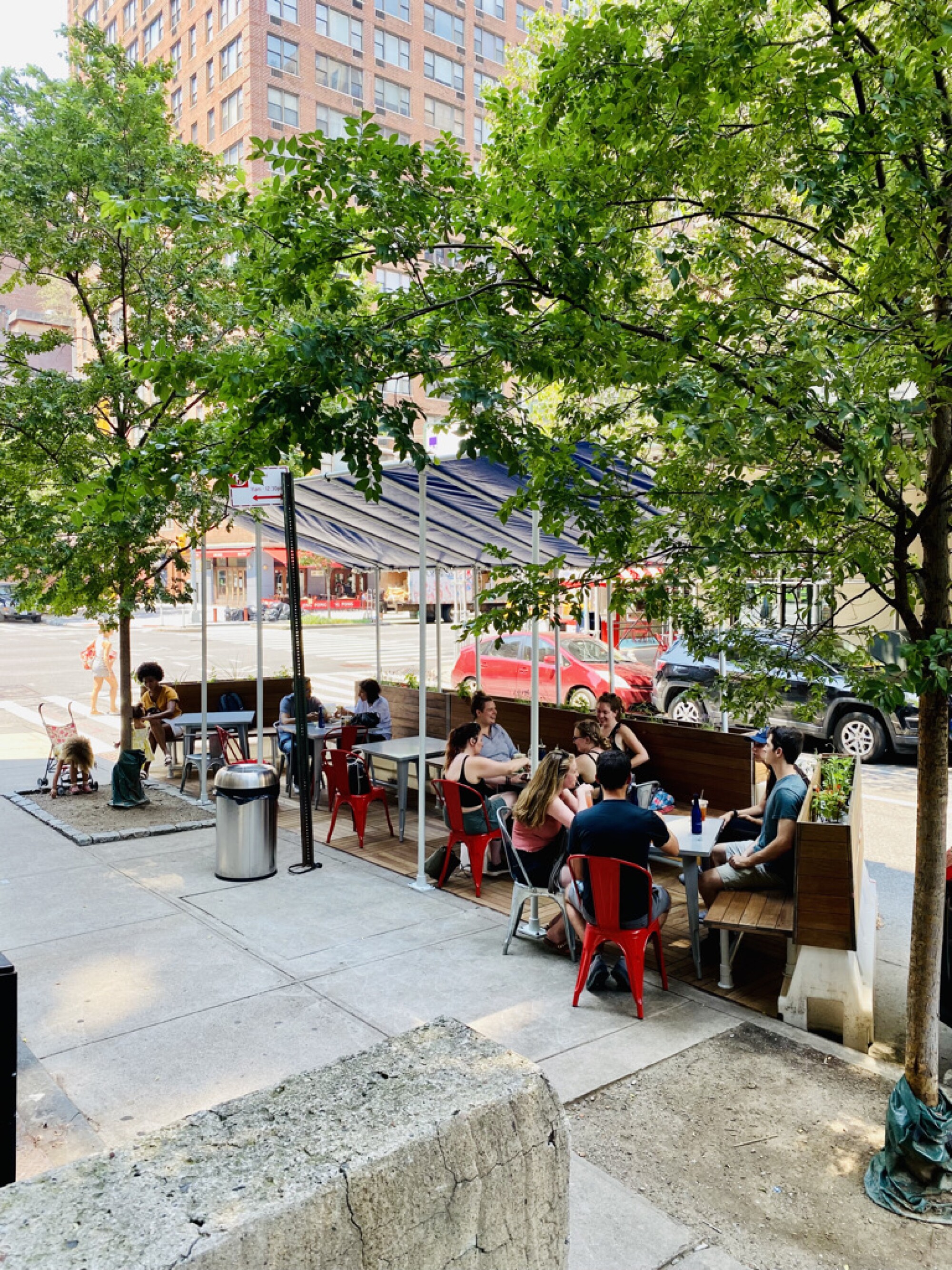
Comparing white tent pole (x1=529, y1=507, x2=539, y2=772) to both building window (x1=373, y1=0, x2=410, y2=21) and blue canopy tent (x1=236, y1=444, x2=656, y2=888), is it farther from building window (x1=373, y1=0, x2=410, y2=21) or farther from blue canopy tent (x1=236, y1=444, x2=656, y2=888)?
building window (x1=373, y1=0, x2=410, y2=21)

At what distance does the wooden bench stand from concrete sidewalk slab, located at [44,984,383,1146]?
2.12 metres

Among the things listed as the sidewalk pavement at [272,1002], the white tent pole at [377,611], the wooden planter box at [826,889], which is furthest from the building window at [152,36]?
the wooden planter box at [826,889]

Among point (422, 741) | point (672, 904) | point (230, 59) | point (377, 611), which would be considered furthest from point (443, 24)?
point (672, 904)

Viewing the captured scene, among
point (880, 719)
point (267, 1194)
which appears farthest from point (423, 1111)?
point (880, 719)

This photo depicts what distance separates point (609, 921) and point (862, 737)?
372 inches

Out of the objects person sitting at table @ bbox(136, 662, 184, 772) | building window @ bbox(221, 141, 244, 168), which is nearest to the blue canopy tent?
person sitting at table @ bbox(136, 662, 184, 772)

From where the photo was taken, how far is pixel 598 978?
5.71 m

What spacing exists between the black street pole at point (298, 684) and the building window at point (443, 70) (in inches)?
2260

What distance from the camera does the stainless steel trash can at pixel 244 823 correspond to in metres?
7.84

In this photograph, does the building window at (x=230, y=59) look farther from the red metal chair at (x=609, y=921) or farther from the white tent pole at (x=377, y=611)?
the red metal chair at (x=609, y=921)

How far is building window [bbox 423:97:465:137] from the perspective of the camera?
2223 inches

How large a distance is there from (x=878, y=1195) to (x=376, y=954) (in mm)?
3376

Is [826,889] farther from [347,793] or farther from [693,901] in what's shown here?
[347,793]

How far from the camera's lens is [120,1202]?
5.84 ft
